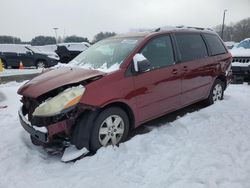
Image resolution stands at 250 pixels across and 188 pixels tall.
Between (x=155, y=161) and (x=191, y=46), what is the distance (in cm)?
281

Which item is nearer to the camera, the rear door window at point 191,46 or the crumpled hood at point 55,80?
the crumpled hood at point 55,80

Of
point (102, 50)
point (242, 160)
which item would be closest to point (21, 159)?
point (102, 50)

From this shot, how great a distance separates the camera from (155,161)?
3.55 metres

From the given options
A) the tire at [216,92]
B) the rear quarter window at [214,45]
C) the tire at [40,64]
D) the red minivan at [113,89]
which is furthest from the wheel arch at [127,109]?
the tire at [40,64]

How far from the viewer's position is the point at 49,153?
413 centimetres

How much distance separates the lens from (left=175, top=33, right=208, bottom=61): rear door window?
523cm

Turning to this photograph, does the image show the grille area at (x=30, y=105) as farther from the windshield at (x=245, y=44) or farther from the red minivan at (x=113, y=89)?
the windshield at (x=245, y=44)

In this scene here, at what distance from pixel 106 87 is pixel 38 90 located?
942 millimetres

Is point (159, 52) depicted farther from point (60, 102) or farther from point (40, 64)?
point (40, 64)

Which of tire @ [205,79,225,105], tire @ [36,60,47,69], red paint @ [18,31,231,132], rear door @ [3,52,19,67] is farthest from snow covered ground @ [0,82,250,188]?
rear door @ [3,52,19,67]

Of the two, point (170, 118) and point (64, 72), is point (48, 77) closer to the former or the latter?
point (64, 72)

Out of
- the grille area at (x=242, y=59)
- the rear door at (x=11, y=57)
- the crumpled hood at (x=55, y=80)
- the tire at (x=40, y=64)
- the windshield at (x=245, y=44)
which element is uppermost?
the windshield at (x=245, y=44)

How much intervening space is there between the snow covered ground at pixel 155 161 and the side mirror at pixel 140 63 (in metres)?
1.02

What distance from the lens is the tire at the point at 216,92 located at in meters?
6.15
